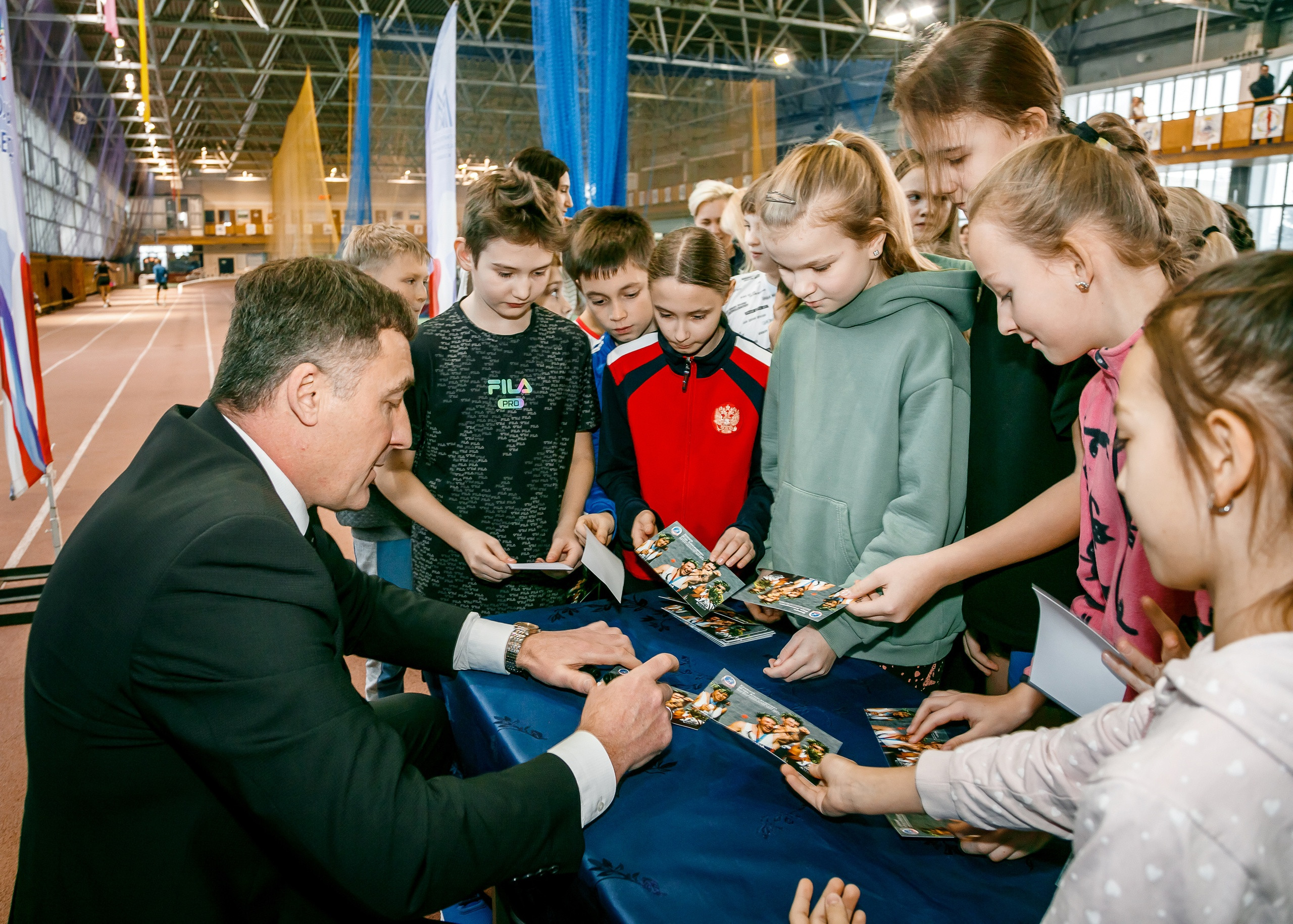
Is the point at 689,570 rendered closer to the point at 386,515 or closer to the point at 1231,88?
the point at 386,515

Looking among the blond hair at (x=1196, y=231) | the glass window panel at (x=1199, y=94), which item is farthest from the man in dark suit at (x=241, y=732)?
the glass window panel at (x=1199, y=94)

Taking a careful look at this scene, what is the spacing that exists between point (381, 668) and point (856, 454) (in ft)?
6.55

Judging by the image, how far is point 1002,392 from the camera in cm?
163

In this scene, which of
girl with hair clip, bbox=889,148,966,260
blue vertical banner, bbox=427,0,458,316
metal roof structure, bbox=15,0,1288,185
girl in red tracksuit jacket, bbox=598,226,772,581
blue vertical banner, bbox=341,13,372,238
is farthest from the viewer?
metal roof structure, bbox=15,0,1288,185

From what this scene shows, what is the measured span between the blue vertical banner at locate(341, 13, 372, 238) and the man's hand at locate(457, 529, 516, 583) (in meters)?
7.38

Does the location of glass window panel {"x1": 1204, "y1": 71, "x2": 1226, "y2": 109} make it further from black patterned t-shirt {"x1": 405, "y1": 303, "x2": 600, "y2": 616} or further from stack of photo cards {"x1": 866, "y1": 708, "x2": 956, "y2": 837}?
stack of photo cards {"x1": 866, "y1": 708, "x2": 956, "y2": 837}

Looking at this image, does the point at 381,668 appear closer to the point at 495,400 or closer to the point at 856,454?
the point at 495,400

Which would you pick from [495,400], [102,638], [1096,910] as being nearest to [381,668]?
[495,400]

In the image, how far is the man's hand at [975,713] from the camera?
1.25 m

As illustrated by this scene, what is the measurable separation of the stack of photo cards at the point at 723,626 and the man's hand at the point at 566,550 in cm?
38

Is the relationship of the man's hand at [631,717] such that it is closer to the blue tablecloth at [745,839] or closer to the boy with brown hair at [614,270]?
the blue tablecloth at [745,839]

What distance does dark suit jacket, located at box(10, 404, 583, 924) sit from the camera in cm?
100

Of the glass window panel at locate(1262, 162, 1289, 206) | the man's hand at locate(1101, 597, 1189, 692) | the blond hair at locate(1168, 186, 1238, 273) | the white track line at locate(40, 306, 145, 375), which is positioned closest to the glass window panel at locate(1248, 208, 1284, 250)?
the glass window panel at locate(1262, 162, 1289, 206)

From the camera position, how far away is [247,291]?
1348mm
